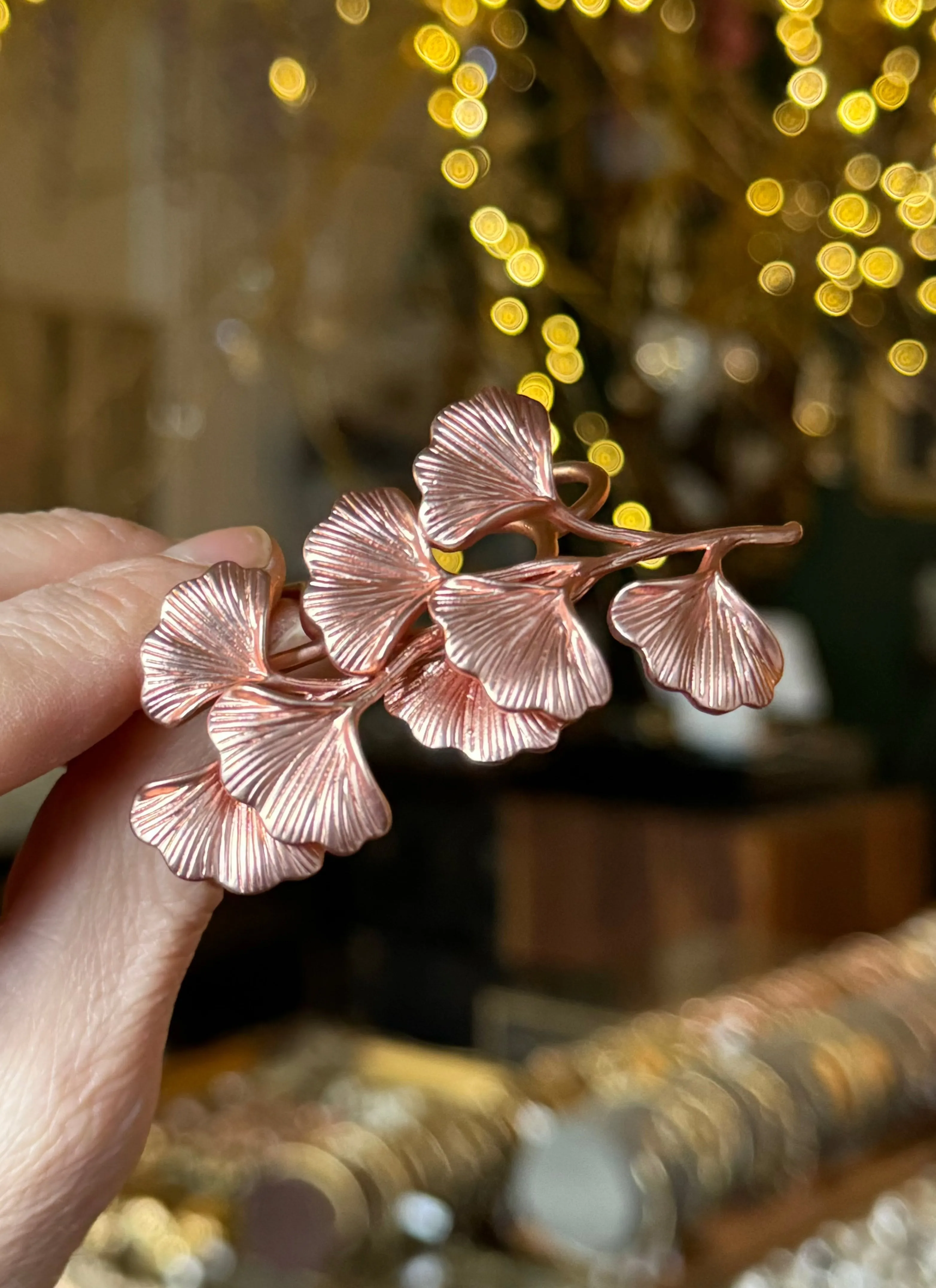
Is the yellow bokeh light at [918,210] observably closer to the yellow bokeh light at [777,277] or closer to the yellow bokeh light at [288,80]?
the yellow bokeh light at [777,277]

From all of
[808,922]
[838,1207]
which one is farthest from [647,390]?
[838,1207]

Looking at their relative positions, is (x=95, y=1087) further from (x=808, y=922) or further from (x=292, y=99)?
(x=808, y=922)

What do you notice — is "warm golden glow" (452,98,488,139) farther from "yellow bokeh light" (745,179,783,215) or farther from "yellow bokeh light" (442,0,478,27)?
"yellow bokeh light" (745,179,783,215)

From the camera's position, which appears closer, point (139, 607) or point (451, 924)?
point (139, 607)

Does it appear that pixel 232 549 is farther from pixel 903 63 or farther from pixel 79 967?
pixel 903 63

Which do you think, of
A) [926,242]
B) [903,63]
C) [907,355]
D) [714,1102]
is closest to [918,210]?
[926,242]
